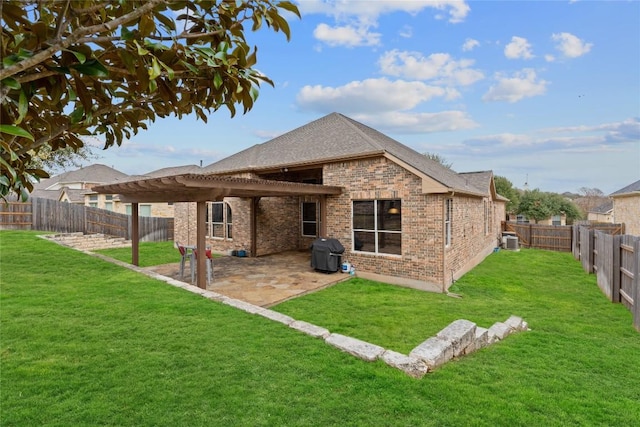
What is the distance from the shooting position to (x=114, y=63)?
1.85 metres

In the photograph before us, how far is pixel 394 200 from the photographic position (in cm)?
1006

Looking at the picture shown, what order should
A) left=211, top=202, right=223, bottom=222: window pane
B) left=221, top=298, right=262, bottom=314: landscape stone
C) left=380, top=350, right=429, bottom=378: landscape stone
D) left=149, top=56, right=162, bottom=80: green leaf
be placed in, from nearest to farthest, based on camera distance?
left=149, top=56, right=162, bottom=80: green leaf < left=380, top=350, right=429, bottom=378: landscape stone < left=221, top=298, right=262, bottom=314: landscape stone < left=211, top=202, right=223, bottom=222: window pane

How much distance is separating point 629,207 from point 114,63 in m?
30.0

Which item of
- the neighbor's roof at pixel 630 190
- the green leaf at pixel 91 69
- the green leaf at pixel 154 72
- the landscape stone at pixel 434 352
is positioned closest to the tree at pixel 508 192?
the neighbor's roof at pixel 630 190

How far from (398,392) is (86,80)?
3.78 metres

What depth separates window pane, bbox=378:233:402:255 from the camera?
32.8ft

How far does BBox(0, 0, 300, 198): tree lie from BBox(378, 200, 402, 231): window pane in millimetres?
8325

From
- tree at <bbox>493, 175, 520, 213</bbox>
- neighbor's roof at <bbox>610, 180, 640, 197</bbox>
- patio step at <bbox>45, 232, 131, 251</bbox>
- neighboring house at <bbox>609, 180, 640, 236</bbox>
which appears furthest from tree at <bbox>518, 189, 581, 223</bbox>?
patio step at <bbox>45, 232, 131, 251</bbox>

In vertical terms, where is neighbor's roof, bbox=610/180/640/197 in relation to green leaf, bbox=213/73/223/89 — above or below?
above

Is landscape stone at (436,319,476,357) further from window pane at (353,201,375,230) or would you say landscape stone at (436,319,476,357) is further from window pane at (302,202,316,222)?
window pane at (302,202,316,222)

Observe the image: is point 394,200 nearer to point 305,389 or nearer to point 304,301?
point 304,301

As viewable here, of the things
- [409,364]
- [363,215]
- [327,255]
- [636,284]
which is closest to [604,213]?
[636,284]

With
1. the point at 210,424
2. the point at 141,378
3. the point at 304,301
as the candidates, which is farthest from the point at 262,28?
the point at 304,301

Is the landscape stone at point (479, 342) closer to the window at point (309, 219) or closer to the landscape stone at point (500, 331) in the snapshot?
the landscape stone at point (500, 331)
